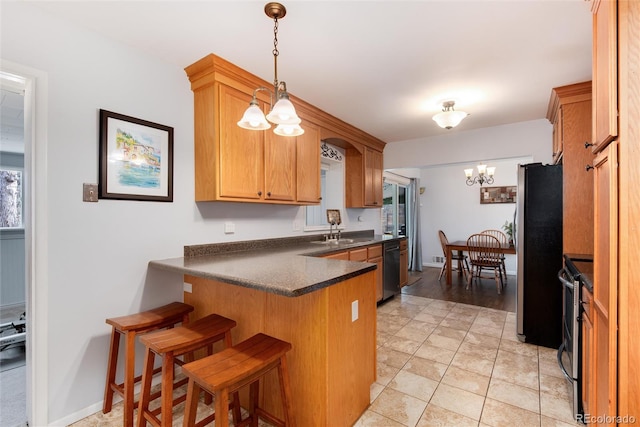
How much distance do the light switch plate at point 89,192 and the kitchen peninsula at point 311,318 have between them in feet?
1.87

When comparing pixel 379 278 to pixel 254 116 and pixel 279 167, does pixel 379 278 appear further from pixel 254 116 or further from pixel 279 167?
pixel 254 116

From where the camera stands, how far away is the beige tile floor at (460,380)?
5.71ft

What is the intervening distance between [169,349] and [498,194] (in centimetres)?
650

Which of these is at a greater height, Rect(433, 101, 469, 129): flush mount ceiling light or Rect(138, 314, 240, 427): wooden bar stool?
Rect(433, 101, 469, 129): flush mount ceiling light

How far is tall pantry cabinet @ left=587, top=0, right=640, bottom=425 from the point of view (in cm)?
Answer: 97

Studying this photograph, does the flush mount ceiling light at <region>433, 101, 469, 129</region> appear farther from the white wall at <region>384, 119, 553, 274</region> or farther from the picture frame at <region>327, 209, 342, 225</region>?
the picture frame at <region>327, 209, 342, 225</region>

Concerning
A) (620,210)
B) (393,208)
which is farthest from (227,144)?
(393,208)

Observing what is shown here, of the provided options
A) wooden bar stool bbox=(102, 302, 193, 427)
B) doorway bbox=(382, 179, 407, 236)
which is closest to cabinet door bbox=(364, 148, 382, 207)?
doorway bbox=(382, 179, 407, 236)

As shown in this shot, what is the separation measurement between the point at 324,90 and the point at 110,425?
9.72 feet

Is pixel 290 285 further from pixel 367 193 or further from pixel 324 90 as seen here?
pixel 367 193

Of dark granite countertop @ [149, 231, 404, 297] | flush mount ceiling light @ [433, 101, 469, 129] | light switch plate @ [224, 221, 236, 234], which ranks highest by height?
flush mount ceiling light @ [433, 101, 469, 129]

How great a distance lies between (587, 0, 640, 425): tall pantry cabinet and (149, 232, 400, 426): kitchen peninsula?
1.08 metres

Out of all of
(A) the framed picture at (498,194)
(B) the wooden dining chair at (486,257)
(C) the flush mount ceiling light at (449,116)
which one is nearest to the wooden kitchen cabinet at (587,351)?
(C) the flush mount ceiling light at (449,116)

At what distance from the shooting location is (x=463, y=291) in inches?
181
